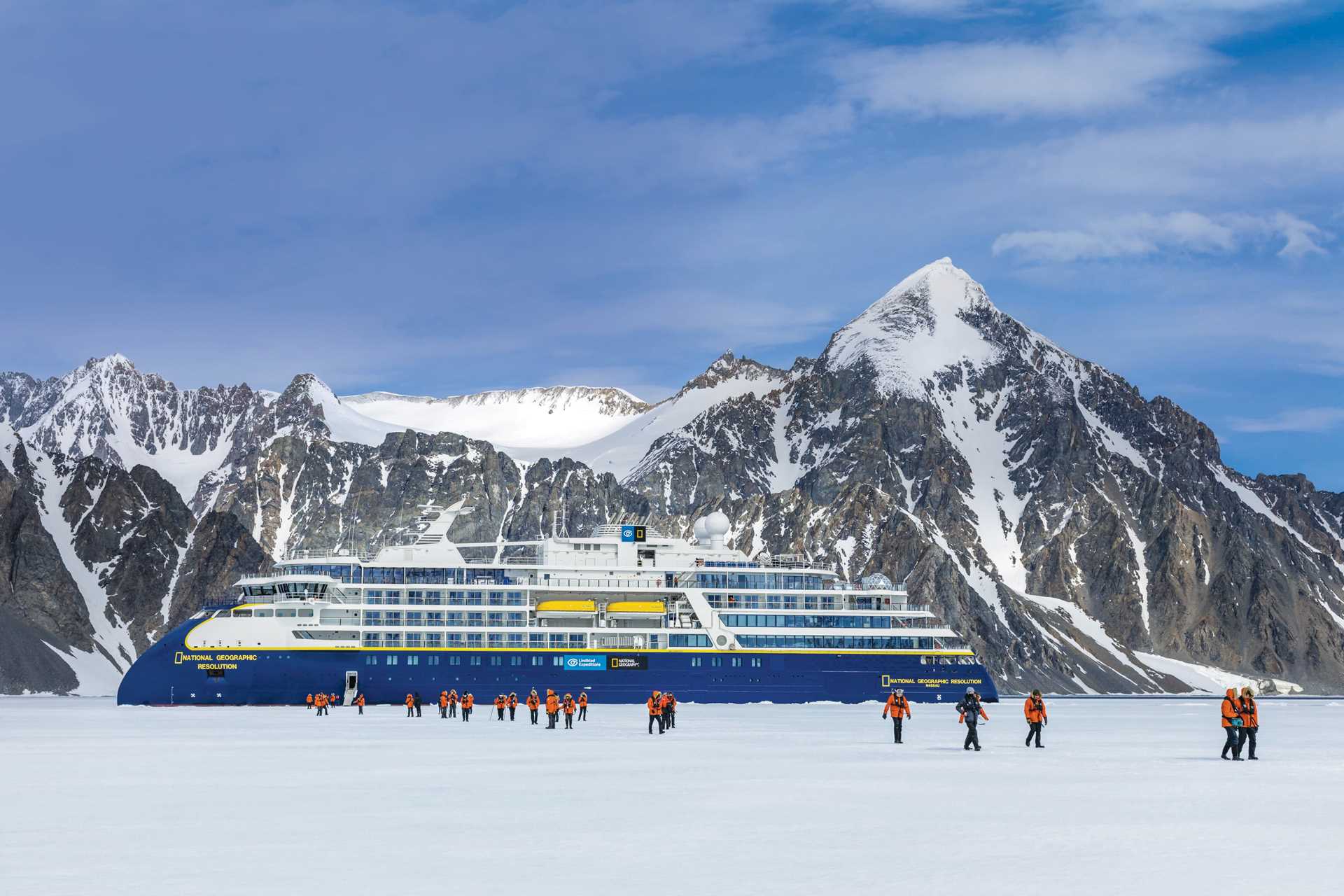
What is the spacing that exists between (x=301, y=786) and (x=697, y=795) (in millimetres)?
10485

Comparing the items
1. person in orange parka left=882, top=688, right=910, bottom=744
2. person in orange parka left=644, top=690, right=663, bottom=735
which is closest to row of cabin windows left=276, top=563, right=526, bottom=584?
person in orange parka left=644, top=690, right=663, bottom=735

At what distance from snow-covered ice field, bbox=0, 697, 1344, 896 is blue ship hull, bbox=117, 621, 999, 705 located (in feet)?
225

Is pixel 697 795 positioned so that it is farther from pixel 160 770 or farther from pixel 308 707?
pixel 308 707

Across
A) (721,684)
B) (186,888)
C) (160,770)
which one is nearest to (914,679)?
(721,684)

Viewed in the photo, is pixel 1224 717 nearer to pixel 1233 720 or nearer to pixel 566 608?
pixel 1233 720

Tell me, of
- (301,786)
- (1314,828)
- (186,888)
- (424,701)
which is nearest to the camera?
(186,888)

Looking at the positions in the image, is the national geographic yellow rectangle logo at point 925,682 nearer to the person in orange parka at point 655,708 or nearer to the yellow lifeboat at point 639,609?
the yellow lifeboat at point 639,609

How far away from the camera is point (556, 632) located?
14725 cm

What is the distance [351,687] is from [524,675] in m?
15.3

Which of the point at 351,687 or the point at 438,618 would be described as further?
the point at 438,618

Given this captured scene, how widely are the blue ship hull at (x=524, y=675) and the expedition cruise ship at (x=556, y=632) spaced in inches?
5.5

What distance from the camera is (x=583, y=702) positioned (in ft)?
314

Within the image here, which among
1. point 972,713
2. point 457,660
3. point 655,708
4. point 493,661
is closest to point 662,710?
point 655,708

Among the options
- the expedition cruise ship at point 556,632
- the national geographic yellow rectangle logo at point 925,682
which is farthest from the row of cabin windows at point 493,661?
the national geographic yellow rectangle logo at point 925,682
